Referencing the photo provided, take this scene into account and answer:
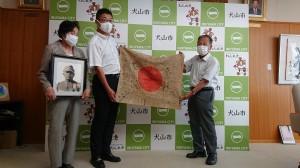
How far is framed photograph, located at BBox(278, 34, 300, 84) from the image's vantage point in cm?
Result: 386

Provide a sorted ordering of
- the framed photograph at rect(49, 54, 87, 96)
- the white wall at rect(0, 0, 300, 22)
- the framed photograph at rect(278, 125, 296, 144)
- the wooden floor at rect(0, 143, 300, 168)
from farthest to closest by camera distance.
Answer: the white wall at rect(0, 0, 300, 22), the framed photograph at rect(278, 125, 296, 144), the wooden floor at rect(0, 143, 300, 168), the framed photograph at rect(49, 54, 87, 96)

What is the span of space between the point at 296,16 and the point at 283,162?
8.36ft

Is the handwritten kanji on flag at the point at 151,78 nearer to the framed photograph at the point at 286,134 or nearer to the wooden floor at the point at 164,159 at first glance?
the wooden floor at the point at 164,159

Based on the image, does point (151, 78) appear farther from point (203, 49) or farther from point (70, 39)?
point (70, 39)

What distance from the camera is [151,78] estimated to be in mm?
2859

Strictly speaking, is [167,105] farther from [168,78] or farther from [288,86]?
[288,86]

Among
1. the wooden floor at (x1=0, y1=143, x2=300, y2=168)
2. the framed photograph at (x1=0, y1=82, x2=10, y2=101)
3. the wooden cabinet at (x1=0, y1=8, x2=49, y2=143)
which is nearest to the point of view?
the wooden floor at (x1=0, y1=143, x2=300, y2=168)

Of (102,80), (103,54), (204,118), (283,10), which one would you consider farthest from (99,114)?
(283,10)

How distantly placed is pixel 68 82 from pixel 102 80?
32 cm

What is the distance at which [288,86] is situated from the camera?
391 centimetres

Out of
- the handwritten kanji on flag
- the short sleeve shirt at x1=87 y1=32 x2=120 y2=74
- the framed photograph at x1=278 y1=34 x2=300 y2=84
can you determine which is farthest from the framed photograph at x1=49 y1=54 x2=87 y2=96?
the framed photograph at x1=278 y1=34 x2=300 y2=84

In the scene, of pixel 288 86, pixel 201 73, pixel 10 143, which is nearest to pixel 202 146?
pixel 201 73

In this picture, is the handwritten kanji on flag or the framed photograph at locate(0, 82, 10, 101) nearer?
the handwritten kanji on flag

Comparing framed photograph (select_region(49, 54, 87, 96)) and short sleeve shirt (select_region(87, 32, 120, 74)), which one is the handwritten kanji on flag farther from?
framed photograph (select_region(49, 54, 87, 96))
